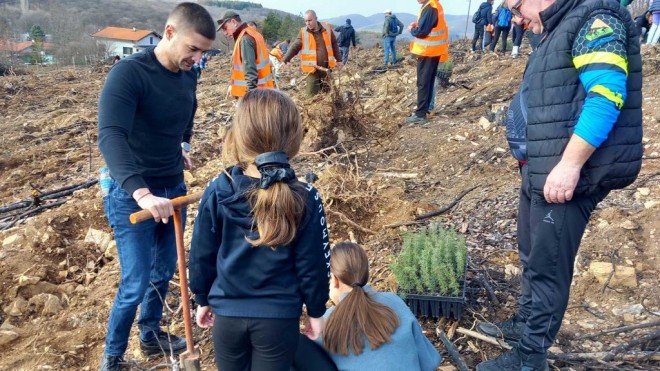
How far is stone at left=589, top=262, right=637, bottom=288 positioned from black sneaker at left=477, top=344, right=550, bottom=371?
1.08 metres

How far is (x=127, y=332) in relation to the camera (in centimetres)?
284

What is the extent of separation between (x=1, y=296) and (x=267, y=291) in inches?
129

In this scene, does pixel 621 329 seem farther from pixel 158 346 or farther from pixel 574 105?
pixel 158 346

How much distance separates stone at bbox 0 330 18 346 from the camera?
347 cm

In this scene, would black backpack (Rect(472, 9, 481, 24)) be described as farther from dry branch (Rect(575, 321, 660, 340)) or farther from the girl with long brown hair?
the girl with long brown hair

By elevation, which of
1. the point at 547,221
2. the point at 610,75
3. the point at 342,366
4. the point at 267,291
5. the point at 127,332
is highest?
the point at 610,75

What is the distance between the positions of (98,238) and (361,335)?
11.8 ft

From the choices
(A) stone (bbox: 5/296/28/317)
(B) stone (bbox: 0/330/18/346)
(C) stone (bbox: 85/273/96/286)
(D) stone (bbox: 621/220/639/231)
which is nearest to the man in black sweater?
(B) stone (bbox: 0/330/18/346)

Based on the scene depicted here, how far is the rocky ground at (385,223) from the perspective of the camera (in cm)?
323

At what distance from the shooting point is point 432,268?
309cm

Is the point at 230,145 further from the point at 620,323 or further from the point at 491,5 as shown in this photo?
the point at 491,5

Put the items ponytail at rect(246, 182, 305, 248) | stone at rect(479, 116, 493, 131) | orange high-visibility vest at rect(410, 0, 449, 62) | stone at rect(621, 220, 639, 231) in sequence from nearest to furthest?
ponytail at rect(246, 182, 305, 248)
stone at rect(621, 220, 639, 231)
stone at rect(479, 116, 493, 131)
orange high-visibility vest at rect(410, 0, 449, 62)

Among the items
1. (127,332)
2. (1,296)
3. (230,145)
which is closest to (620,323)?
(230,145)

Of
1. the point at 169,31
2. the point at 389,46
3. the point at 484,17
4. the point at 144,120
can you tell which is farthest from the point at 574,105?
the point at 484,17
